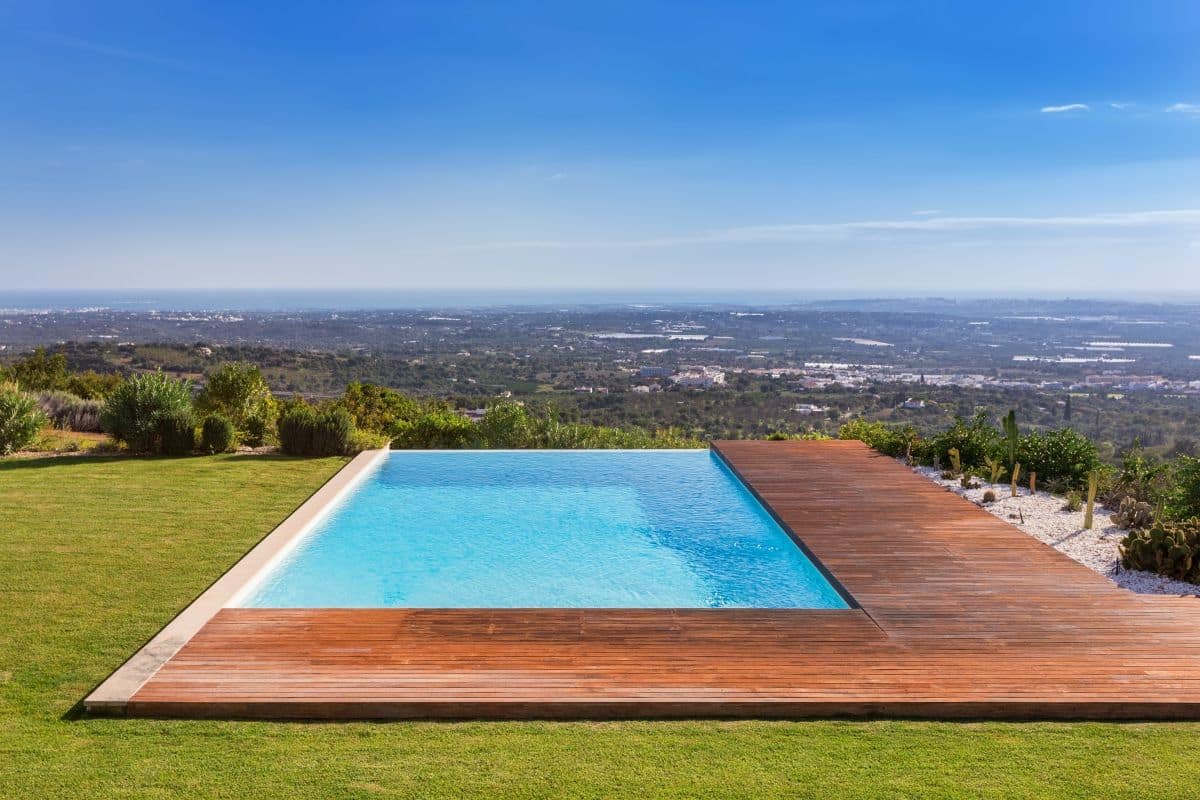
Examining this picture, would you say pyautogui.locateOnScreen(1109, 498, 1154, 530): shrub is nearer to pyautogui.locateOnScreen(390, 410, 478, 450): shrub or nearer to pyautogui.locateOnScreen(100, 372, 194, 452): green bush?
pyautogui.locateOnScreen(390, 410, 478, 450): shrub

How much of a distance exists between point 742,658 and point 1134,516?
17.1ft

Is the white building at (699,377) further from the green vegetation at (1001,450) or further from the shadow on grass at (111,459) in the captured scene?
the shadow on grass at (111,459)

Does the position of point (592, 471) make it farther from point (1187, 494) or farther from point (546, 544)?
point (1187, 494)

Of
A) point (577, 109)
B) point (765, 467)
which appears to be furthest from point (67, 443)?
point (577, 109)

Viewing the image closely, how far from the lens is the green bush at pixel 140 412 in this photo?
9.88 meters

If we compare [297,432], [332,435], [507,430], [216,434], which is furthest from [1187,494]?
[216,434]

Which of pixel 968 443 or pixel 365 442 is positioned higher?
pixel 968 443

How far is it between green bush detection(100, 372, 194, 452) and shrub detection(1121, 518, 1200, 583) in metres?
10.6

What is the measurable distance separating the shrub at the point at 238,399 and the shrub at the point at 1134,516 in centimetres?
1072

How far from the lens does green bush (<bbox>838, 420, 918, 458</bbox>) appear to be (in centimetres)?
1054

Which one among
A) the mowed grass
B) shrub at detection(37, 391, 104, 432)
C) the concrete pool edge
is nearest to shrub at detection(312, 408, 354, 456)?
the concrete pool edge

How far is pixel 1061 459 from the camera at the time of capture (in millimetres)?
8938

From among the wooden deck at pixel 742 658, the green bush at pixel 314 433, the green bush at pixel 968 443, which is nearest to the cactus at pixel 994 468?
the green bush at pixel 968 443

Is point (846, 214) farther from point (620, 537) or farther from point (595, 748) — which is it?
point (595, 748)
